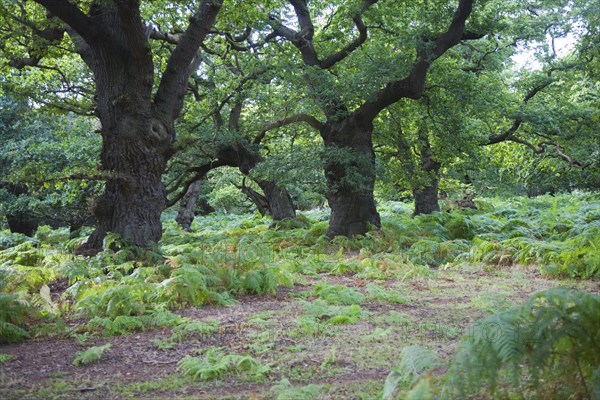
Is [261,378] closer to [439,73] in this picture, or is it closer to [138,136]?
[138,136]

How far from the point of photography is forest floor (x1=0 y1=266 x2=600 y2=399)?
331 centimetres

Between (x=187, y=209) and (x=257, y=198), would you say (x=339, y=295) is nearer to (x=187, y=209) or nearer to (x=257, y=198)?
(x=257, y=198)

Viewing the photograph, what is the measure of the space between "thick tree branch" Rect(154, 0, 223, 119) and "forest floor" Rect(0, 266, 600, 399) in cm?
428

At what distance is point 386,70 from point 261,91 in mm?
3265

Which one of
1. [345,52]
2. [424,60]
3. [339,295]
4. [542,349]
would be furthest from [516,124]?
[542,349]

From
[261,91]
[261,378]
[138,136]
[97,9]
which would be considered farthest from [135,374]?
[261,91]

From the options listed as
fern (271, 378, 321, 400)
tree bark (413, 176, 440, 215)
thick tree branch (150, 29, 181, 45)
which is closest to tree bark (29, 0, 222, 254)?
thick tree branch (150, 29, 181, 45)

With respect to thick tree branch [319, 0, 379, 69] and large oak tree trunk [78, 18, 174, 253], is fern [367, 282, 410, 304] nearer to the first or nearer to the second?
large oak tree trunk [78, 18, 174, 253]

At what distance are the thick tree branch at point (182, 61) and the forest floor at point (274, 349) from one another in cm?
428

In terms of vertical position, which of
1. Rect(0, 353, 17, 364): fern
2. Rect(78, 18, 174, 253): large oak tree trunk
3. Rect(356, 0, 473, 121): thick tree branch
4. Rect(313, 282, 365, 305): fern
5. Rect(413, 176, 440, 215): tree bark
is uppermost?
Rect(356, 0, 473, 121): thick tree branch

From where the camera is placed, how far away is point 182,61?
8.89 m

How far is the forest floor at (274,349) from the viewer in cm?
331

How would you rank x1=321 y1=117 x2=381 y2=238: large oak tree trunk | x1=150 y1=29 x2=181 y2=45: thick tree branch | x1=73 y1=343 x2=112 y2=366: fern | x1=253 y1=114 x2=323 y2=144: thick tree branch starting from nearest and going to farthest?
x1=73 y1=343 x2=112 y2=366: fern, x1=150 y1=29 x2=181 y2=45: thick tree branch, x1=321 y1=117 x2=381 y2=238: large oak tree trunk, x1=253 y1=114 x2=323 y2=144: thick tree branch

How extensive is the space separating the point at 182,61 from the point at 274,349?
6269mm
